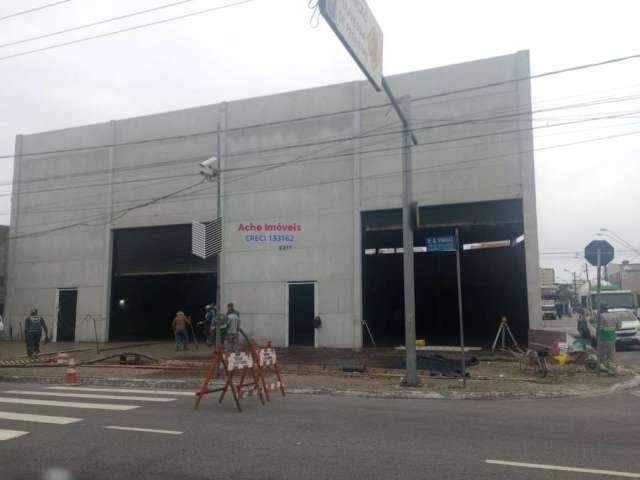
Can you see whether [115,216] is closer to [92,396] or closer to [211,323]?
[211,323]

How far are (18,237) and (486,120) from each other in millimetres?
22208

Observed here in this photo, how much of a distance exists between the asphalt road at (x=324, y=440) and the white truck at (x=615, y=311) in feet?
42.7

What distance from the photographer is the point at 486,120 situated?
1984cm

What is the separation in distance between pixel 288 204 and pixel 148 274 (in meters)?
7.74

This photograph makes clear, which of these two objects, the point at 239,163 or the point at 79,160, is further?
the point at 79,160

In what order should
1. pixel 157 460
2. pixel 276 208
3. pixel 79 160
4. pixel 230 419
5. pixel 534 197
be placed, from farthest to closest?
1. pixel 79 160
2. pixel 276 208
3. pixel 534 197
4. pixel 230 419
5. pixel 157 460

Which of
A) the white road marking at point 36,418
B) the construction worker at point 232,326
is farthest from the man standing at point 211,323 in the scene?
the white road marking at point 36,418

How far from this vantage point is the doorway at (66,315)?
86.1 feet

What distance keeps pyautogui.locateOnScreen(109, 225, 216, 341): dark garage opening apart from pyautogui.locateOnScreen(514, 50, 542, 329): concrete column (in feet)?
41.7

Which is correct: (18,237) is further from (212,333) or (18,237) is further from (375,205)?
(375,205)

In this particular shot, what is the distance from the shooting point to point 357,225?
2141 centimetres

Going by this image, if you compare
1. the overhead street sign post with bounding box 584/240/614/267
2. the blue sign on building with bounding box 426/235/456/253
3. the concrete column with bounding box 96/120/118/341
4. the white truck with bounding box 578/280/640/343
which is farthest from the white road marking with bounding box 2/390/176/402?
the white truck with bounding box 578/280/640/343

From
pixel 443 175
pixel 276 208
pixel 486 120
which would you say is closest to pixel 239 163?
pixel 276 208

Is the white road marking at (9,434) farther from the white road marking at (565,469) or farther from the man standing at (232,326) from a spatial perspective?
the man standing at (232,326)
